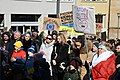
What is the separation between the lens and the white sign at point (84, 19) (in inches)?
493

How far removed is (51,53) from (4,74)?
4.81ft

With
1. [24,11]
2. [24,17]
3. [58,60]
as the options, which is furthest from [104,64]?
[24,17]

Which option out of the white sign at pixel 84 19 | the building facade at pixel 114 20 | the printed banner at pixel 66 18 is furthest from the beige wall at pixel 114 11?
the white sign at pixel 84 19

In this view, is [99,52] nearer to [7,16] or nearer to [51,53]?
[51,53]

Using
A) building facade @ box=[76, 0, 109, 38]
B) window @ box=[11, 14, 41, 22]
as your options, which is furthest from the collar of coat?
building facade @ box=[76, 0, 109, 38]

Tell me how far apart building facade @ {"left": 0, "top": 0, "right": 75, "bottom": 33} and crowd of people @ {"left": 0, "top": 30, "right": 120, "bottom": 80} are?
60.7 ft

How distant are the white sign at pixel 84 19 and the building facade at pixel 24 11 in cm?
2024

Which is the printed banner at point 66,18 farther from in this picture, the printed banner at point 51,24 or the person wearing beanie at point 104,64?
the person wearing beanie at point 104,64

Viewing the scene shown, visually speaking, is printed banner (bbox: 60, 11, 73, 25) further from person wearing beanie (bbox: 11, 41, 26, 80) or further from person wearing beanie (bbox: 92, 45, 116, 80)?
person wearing beanie (bbox: 92, 45, 116, 80)

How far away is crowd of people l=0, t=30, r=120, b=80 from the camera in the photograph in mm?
10906

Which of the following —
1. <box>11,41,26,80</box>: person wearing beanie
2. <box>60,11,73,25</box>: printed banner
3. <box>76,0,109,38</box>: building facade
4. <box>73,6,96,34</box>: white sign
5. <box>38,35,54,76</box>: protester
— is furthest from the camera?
<box>76,0,109,38</box>: building facade

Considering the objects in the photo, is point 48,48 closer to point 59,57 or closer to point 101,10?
point 59,57

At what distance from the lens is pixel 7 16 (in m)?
34.1

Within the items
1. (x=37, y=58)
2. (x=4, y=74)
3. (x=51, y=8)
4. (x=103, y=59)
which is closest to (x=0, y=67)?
(x=4, y=74)
